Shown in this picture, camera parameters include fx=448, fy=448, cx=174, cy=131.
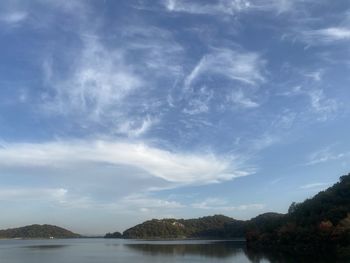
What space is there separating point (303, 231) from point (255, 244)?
71.9 feet

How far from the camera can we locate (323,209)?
282ft

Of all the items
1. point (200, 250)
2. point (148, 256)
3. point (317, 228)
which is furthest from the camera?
point (200, 250)

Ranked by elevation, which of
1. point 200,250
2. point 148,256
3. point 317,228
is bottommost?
point 148,256

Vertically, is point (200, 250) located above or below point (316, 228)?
below

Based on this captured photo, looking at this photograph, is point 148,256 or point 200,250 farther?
point 200,250

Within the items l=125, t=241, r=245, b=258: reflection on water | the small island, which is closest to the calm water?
l=125, t=241, r=245, b=258: reflection on water

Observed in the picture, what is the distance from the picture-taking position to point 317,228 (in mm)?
75438

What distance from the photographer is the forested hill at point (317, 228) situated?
68.4m

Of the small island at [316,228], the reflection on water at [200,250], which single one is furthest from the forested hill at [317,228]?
the reflection on water at [200,250]

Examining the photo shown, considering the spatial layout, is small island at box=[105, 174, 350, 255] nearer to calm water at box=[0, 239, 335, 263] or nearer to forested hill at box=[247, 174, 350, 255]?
forested hill at box=[247, 174, 350, 255]

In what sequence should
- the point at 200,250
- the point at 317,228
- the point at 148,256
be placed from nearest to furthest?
the point at 148,256, the point at 317,228, the point at 200,250

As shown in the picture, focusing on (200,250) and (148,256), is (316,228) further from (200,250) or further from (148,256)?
(148,256)

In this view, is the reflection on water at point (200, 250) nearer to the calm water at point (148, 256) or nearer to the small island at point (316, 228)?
the calm water at point (148, 256)

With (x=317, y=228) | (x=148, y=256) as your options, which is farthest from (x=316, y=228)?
(x=148, y=256)
